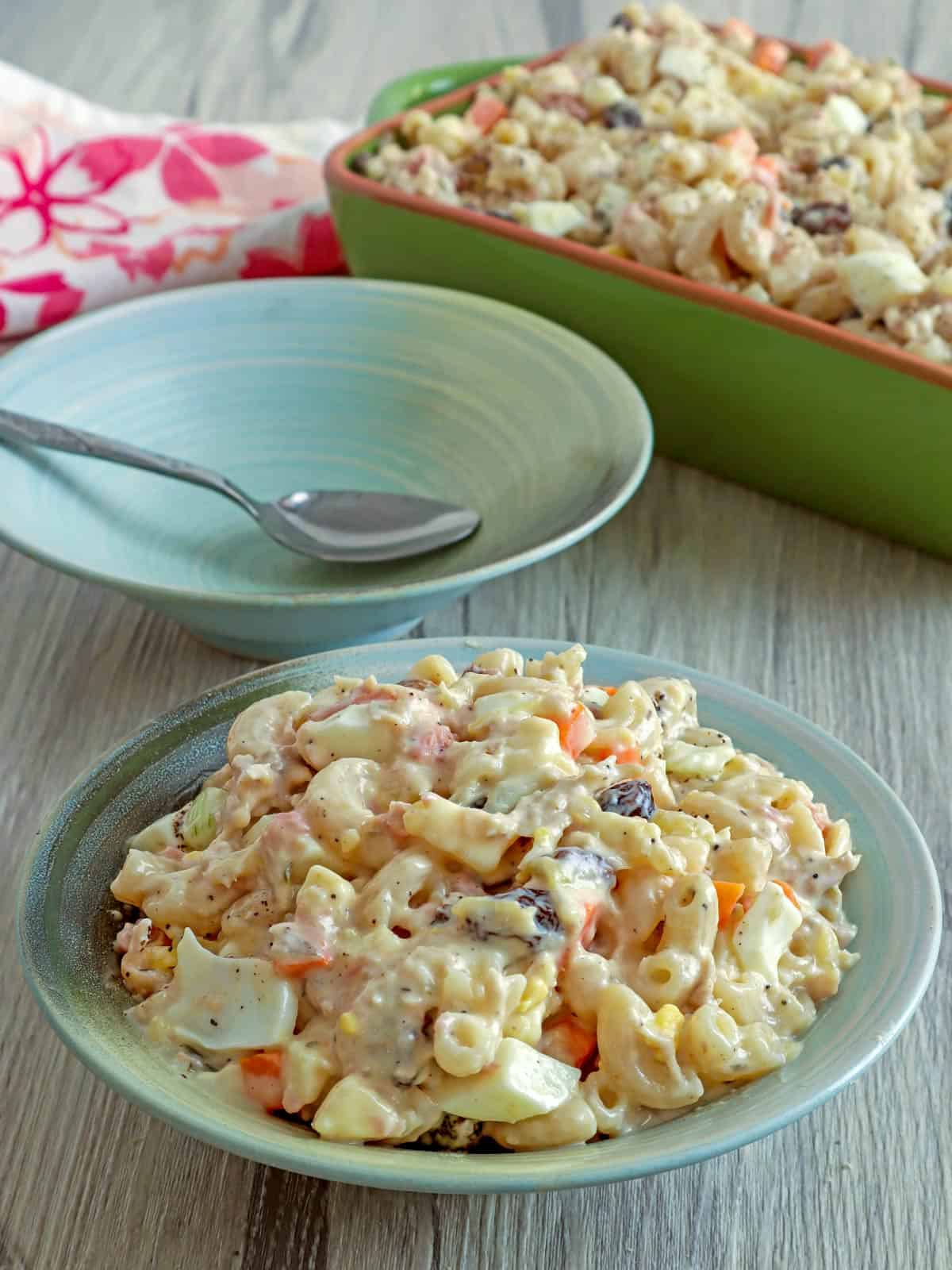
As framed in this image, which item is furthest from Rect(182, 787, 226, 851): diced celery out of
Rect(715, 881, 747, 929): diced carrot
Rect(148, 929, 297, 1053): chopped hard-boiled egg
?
Rect(715, 881, 747, 929): diced carrot

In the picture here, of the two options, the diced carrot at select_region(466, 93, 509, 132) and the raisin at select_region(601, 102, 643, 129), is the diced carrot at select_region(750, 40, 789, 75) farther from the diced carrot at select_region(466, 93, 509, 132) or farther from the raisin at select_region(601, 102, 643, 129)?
the diced carrot at select_region(466, 93, 509, 132)

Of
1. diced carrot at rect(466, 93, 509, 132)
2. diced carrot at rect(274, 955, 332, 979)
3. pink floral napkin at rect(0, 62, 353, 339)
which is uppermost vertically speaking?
diced carrot at rect(466, 93, 509, 132)

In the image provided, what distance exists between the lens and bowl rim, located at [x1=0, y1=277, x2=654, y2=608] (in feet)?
4.13

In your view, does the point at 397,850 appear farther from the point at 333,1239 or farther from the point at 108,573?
the point at 108,573

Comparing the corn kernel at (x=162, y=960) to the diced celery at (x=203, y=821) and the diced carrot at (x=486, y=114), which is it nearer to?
the diced celery at (x=203, y=821)

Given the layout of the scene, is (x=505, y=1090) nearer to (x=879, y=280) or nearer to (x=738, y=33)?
(x=879, y=280)

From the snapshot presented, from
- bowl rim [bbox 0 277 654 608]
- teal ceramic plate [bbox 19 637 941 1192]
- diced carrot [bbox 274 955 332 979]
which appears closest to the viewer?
teal ceramic plate [bbox 19 637 941 1192]

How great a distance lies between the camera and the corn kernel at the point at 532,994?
2.80ft

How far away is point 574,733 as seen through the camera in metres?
1.00

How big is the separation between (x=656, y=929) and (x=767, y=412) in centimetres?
80

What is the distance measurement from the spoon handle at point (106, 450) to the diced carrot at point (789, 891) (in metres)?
0.73

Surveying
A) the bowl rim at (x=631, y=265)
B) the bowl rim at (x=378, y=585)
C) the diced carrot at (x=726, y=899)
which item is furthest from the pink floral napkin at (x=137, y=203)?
the diced carrot at (x=726, y=899)

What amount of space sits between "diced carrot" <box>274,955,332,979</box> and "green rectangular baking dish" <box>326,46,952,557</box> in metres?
0.86

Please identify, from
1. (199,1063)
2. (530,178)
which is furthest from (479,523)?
(199,1063)
